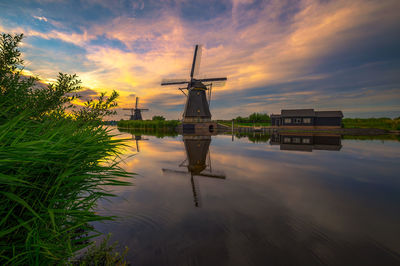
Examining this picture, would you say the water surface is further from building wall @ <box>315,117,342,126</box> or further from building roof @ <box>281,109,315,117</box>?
building wall @ <box>315,117,342,126</box>

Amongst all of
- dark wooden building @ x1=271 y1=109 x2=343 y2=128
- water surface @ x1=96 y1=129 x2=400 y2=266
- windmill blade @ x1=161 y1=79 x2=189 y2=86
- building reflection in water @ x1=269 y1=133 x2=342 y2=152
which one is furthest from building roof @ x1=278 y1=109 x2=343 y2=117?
water surface @ x1=96 y1=129 x2=400 y2=266

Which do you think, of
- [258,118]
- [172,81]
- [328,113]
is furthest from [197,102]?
[258,118]

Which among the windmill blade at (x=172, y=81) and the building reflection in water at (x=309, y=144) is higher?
the windmill blade at (x=172, y=81)

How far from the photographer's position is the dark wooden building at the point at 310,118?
4053 centimetres

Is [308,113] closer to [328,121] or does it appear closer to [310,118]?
[310,118]

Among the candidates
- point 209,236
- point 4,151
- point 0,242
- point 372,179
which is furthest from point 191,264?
point 372,179

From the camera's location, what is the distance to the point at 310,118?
4156 centimetres

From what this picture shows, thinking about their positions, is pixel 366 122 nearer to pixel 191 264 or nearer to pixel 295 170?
pixel 295 170

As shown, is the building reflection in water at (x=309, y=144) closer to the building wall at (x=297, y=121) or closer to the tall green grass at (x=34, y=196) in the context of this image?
the building wall at (x=297, y=121)

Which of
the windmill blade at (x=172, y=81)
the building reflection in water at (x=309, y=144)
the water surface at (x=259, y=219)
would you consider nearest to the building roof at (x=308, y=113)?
the building reflection in water at (x=309, y=144)

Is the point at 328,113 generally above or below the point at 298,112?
below

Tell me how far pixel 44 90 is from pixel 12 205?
3.39 meters

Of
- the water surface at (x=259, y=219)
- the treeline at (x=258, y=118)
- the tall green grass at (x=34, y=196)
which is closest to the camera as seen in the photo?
the tall green grass at (x=34, y=196)

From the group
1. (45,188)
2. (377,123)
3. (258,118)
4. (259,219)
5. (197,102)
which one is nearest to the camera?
(45,188)
